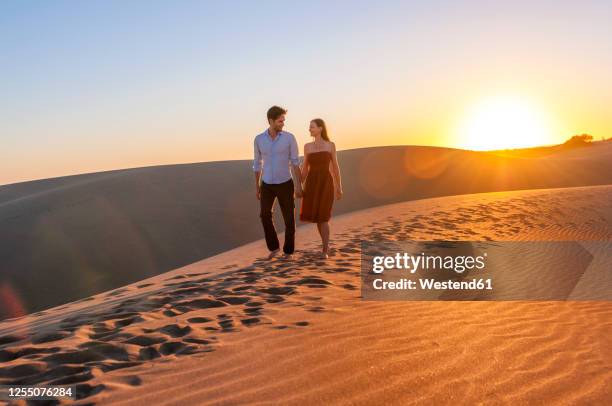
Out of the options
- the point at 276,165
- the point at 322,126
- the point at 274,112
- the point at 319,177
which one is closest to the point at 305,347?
the point at 276,165

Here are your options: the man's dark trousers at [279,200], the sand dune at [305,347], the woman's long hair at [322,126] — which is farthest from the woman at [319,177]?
the sand dune at [305,347]

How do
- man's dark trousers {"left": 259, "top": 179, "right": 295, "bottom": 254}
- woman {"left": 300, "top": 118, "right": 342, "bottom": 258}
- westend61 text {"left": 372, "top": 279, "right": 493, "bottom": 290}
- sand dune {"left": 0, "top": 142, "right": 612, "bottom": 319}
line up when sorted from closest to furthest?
westend61 text {"left": 372, "top": 279, "right": 493, "bottom": 290} < man's dark trousers {"left": 259, "top": 179, "right": 295, "bottom": 254} < woman {"left": 300, "top": 118, "right": 342, "bottom": 258} < sand dune {"left": 0, "top": 142, "right": 612, "bottom": 319}

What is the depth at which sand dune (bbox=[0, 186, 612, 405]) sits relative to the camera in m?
2.89

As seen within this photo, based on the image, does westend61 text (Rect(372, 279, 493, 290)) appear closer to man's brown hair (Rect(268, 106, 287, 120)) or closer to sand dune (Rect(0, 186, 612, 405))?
sand dune (Rect(0, 186, 612, 405))

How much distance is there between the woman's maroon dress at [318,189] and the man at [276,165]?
0.83ft

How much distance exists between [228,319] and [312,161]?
11.7ft

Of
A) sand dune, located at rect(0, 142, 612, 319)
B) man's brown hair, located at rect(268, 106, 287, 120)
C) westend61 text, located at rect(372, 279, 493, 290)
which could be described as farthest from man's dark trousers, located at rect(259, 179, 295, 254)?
sand dune, located at rect(0, 142, 612, 319)

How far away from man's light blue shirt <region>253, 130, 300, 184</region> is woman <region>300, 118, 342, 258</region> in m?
0.41

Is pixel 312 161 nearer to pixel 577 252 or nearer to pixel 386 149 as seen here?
pixel 577 252

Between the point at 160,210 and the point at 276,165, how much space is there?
14.8 m

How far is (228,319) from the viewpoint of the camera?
14.6 feet

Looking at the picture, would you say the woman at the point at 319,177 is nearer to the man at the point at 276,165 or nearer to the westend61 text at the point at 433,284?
the man at the point at 276,165

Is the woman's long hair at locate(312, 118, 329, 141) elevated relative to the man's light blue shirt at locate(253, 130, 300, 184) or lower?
elevated

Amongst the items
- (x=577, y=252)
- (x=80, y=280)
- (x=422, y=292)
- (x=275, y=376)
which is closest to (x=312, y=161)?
(x=422, y=292)
